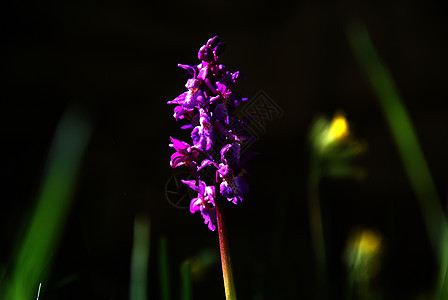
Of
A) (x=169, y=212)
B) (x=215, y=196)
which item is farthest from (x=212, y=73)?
(x=169, y=212)

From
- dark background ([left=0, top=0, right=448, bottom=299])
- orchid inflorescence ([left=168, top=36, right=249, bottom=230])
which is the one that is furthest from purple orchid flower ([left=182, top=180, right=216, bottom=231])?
dark background ([left=0, top=0, right=448, bottom=299])

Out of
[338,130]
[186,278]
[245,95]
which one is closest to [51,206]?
[186,278]

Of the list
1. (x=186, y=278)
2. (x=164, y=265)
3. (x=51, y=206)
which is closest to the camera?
(x=51, y=206)

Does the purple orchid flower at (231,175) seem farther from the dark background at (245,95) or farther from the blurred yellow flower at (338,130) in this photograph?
the dark background at (245,95)

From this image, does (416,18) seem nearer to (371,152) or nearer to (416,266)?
(371,152)

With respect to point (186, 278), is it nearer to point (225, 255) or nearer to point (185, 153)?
point (225, 255)
